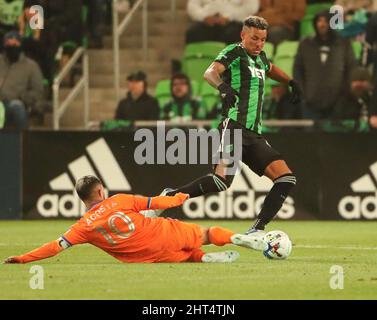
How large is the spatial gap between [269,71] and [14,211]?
19.8 ft

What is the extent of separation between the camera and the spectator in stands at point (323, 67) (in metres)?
17.7

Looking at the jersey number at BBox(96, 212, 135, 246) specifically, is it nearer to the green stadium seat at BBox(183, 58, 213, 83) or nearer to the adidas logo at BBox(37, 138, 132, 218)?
the adidas logo at BBox(37, 138, 132, 218)

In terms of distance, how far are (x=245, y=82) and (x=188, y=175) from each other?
17.1 feet

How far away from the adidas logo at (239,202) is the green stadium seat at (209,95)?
176 cm

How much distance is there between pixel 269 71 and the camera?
480 inches

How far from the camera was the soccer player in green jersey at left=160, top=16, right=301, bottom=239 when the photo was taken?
457 inches

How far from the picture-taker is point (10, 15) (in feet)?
66.1

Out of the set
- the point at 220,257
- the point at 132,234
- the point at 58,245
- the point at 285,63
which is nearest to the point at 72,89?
the point at 285,63

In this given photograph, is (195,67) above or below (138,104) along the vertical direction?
above

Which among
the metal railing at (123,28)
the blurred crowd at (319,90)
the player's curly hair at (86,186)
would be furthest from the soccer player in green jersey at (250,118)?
the metal railing at (123,28)

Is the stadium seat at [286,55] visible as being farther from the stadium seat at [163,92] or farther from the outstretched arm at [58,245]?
the outstretched arm at [58,245]

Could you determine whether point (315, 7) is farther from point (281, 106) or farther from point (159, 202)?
point (159, 202)

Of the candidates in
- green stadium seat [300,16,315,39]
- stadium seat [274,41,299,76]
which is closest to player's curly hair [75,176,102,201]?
stadium seat [274,41,299,76]
